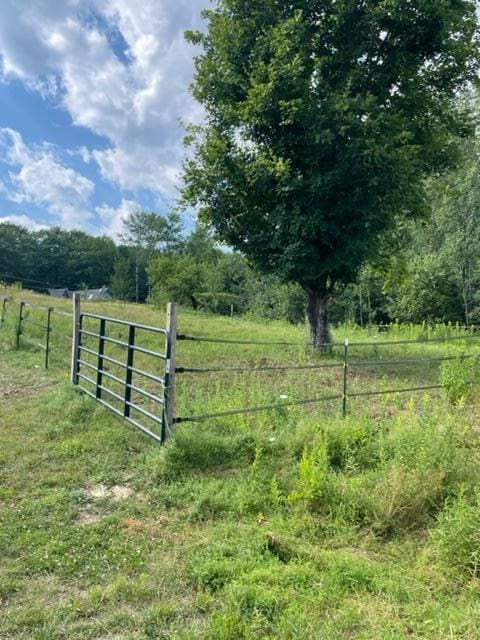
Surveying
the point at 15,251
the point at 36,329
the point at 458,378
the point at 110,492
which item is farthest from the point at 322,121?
the point at 15,251

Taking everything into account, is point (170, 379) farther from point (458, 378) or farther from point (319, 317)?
point (319, 317)

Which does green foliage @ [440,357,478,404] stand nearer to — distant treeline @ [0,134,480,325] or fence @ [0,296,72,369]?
distant treeline @ [0,134,480,325]

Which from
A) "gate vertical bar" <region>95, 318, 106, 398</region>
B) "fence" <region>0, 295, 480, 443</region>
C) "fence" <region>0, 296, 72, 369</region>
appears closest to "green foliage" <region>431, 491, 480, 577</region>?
"fence" <region>0, 295, 480, 443</region>

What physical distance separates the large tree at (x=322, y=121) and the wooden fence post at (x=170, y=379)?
16.4ft

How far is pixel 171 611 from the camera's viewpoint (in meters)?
2.30

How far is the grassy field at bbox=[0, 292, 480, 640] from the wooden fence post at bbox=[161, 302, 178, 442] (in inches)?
8.0

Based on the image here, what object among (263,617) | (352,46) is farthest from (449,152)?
(263,617)

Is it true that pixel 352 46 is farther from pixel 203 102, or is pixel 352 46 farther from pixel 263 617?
pixel 263 617

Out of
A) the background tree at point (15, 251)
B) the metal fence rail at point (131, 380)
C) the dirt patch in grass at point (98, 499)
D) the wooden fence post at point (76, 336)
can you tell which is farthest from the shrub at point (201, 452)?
the background tree at point (15, 251)

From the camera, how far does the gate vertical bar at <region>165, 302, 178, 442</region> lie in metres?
4.35

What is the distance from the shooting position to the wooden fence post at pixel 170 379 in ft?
14.3

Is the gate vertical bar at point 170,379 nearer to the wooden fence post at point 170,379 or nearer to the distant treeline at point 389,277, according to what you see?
the wooden fence post at point 170,379

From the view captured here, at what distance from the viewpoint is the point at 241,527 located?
3.12 meters

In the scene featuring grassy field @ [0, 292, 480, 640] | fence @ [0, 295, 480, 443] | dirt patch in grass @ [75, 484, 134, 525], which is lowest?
dirt patch in grass @ [75, 484, 134, 525]
